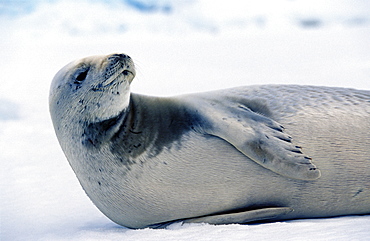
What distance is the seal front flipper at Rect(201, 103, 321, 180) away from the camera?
7.72ft

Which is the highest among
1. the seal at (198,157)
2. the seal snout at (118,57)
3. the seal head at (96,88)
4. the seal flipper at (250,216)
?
the seal snout at (118,57)

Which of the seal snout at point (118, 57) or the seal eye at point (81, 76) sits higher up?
the seal snout at point (118, 57)

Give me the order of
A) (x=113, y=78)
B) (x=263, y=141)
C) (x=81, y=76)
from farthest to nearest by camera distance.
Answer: (x=81, y=76)
(x=113, y=78)
(x=263, y=141)

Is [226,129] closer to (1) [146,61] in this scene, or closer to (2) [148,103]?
(2) [148,103]

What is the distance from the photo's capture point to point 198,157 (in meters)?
2.56

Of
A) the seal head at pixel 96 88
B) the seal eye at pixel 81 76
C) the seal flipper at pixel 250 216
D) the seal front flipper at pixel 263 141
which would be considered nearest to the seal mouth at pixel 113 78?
the seal head at pixel 96 88

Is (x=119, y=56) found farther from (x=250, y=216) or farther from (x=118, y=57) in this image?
(x=250, y=216)

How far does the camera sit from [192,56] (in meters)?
13.7

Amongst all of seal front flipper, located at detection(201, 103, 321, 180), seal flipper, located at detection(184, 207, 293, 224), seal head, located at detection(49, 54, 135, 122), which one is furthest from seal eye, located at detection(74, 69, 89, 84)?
seal flipper, located at detection(184, 207, 293, 224)

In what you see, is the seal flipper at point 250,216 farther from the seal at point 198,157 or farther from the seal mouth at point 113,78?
the seal mouth at point 113,78

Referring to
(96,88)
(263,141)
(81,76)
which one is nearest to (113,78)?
(96,88)

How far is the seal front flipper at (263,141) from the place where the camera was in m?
2.35

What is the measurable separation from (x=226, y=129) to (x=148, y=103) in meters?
0.58

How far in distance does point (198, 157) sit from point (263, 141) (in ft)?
1.23
